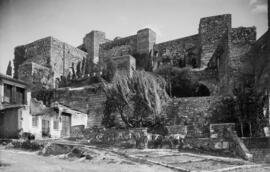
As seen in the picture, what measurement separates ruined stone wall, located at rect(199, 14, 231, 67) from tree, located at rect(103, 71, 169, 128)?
10.6m

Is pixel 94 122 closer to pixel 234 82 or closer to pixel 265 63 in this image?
pixel 234 82

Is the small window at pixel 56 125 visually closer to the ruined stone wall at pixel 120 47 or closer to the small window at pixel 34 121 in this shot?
the small window at pixel 34 121

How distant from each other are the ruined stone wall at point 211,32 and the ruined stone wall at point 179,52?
5.94 ft

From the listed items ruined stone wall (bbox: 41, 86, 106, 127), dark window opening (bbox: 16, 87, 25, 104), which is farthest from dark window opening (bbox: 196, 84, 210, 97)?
dark window opening (bbox: 16, 87, 25, 104)

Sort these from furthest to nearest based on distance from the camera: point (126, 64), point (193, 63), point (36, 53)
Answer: point (36, 53) < point (193, 63) < point (126, 64)

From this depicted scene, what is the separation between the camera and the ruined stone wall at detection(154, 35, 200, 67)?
3152 cm

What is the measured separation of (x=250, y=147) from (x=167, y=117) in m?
8.56

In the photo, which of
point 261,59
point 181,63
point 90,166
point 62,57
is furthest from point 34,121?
point 62,57

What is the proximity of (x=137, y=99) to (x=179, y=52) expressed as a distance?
622 inches

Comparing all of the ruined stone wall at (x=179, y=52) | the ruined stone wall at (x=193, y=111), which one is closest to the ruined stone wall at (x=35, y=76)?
the ruined stone wall at (x=179, y=52)

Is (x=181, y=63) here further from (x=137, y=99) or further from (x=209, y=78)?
(x=137, y=99)

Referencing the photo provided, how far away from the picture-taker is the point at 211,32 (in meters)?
28.7

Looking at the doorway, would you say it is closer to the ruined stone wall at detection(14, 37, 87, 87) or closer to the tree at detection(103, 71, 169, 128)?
the tree at detection(103, 71, 169, 128)

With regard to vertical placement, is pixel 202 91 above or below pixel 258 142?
above
